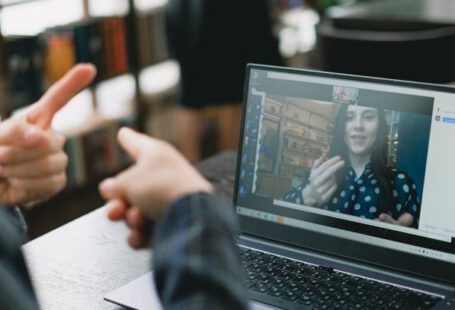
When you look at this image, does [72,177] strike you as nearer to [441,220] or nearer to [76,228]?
[76,228]

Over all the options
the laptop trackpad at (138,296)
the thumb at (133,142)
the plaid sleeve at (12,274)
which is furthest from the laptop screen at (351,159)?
the plaid sleeve at (12,274)

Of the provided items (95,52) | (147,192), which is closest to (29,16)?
(95,52)

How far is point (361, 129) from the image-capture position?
135 centimetres

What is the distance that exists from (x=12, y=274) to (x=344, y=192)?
0.69 meters

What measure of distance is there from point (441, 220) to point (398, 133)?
164 millimetres

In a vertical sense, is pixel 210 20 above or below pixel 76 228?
above

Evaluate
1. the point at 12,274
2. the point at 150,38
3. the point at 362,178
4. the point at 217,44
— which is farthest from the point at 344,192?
the point at 150,38

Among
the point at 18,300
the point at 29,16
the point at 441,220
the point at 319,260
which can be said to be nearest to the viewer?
the point at 18,300

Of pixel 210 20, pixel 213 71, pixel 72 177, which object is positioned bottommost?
pixel 72 177

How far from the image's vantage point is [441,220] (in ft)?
4.21

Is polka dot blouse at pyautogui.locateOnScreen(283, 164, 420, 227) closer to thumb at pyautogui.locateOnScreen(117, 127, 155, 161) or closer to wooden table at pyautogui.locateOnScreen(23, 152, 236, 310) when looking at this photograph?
wooden table at pyautogui.locateOnScreen(23, 152, 236, 310)

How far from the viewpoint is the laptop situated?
128 cm

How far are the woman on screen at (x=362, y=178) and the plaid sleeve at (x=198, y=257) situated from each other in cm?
52

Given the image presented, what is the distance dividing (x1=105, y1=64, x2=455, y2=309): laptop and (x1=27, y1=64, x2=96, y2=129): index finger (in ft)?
1.14
